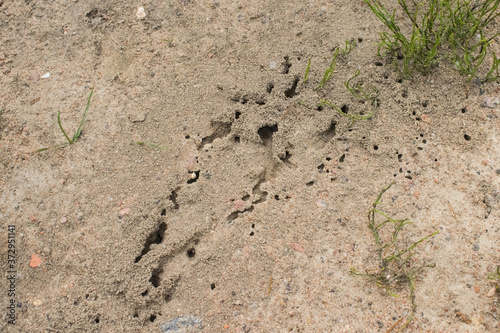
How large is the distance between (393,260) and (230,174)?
0.79m

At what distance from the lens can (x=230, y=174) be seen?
6.75 feet

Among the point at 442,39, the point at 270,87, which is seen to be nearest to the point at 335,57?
the point at 270,87

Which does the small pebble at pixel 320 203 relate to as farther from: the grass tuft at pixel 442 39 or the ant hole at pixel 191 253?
the grass tuft at pixel 442 39

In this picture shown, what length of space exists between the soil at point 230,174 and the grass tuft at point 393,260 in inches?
1.0

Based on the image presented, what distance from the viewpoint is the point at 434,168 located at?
2.03 m

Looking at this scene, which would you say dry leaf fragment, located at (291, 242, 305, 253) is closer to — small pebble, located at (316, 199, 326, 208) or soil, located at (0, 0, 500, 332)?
soil, located at (0, 0, 500, 332)

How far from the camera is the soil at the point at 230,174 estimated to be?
1.86 m

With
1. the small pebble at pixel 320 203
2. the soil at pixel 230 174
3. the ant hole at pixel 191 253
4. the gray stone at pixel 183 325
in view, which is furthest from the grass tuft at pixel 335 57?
the gray stone at pixel 183 325

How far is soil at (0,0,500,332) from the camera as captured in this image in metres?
1.86

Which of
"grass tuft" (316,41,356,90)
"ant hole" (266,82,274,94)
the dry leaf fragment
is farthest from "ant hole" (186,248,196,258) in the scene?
"grass tuft" (316,41,356,90)

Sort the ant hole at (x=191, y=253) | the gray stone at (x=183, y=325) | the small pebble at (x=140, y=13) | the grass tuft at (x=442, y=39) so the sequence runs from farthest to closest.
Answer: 1. the small pebble at (x=140, y=13)
2. the grass tuft at (x=442, y=39)
3. the ant hole at (x=191, y=253)
4. the gray stone at (x=183, y=325)

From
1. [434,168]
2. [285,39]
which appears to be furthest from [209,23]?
[434,168]

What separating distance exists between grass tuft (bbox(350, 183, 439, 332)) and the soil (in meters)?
0.02

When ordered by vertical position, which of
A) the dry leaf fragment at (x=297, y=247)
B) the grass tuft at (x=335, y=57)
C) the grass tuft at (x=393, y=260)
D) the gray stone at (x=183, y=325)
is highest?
the grass tuft at (x=335, y=57)
